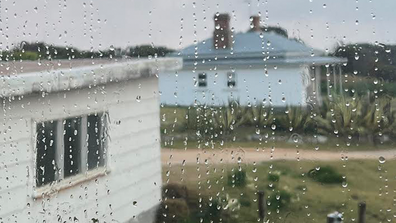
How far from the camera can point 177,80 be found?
3.15 ft

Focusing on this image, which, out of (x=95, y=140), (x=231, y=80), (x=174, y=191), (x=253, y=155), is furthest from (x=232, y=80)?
(x=95, y=140)

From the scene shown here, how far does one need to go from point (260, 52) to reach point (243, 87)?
0.06m

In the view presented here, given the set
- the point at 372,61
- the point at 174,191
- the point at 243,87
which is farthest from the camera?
the point at 174,191

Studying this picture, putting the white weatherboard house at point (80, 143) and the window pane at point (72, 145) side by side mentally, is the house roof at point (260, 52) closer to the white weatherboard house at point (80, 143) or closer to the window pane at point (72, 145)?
the white weatherboard house at point (80, 143)

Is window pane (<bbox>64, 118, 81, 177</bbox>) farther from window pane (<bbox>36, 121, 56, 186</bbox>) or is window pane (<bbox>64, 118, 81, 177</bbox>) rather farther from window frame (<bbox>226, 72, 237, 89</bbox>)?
window frame (<bbox>226, 72, 237, 89</bbox>)

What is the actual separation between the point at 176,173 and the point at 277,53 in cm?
30

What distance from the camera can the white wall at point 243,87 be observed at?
0.85 m

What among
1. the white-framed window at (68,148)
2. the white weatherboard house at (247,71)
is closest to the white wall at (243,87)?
the white weatherboard house at (247,71)

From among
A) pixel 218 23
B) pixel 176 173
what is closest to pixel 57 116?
pixel 176 173

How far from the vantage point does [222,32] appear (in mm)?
938

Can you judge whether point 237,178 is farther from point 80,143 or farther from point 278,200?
point 80,143

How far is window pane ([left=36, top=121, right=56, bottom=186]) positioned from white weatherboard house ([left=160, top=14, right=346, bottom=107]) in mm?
308

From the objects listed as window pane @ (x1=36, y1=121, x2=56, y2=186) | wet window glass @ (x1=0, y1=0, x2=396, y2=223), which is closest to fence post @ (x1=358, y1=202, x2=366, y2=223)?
wet window glass @ (x1=0, y1=0, x2=396, y2=223)

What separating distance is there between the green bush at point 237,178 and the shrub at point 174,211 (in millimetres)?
112
